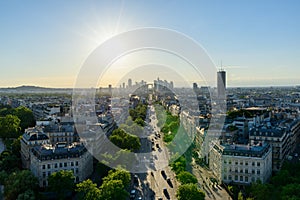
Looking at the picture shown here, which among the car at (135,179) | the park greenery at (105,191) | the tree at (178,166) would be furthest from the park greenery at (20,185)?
the tree at (178,166)

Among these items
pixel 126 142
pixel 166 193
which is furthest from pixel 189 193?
pixel 126 142

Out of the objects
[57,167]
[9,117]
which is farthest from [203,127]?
[9,117]

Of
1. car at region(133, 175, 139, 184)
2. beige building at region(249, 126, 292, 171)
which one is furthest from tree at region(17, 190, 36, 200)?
beige building at region(249, 126, 292, 171)

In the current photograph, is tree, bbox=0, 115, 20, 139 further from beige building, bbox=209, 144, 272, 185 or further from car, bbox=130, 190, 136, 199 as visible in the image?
beige building, bbox=209, 144, 272, 185

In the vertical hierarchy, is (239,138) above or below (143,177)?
above

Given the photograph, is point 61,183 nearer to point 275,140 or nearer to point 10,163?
point 10,163

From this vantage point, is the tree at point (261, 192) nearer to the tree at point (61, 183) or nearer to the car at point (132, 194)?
the car at point (132, 194)

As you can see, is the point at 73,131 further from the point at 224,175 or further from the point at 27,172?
the point at 224,175
